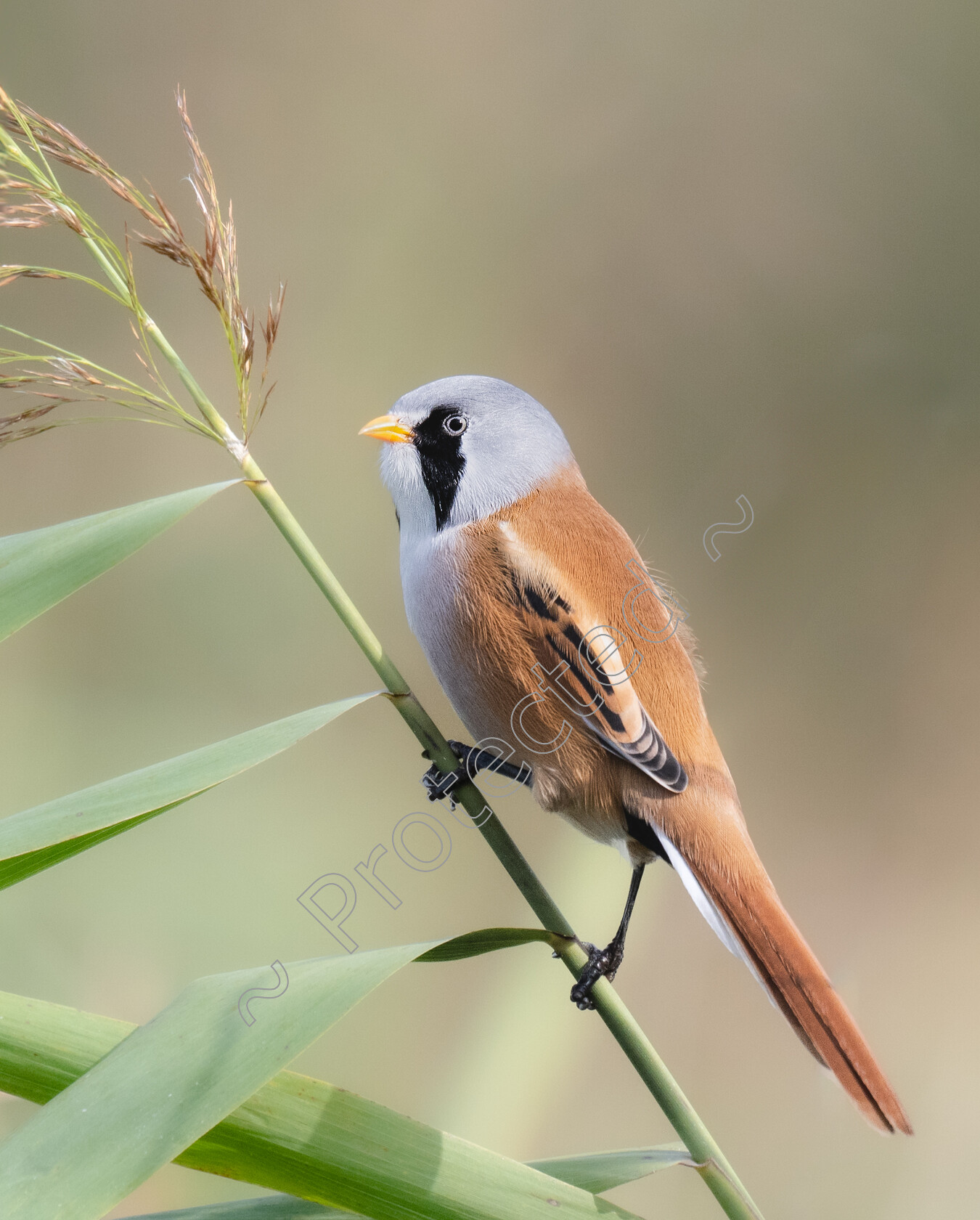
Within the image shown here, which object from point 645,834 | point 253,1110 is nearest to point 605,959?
point 645,834

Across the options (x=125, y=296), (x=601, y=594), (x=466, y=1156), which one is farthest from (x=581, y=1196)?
(x=125, y=296)

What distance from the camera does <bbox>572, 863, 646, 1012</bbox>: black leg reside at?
634 mm

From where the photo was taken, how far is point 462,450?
2.79 feet

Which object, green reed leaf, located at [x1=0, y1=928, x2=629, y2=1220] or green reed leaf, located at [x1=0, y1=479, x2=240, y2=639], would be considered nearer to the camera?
green reed leaf, located at [x1=0, y1=928, x2=629, y2=1220]

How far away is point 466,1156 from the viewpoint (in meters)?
0.53

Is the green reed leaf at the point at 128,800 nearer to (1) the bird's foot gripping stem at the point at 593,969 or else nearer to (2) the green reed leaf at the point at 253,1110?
(2) the green reed leaf at the point at 253,1110

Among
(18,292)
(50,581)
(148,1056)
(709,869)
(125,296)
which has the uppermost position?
(18,292)

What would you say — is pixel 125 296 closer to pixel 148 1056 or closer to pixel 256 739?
pixel 256 739

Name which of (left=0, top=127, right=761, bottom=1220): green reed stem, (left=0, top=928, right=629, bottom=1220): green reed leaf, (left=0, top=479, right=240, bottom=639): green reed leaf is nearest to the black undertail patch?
(left=0, top=127, right=761, bottom=1220): green reed stem

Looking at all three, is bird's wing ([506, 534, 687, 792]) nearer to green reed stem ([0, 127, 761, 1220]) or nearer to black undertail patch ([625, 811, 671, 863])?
black undertail patch ([625, 811, 671, 863])

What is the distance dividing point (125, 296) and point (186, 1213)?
0.57 metres

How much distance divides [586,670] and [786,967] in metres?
0.27

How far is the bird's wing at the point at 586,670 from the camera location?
2.53 feet

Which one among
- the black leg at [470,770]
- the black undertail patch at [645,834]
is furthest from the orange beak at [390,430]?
the black undertail patch at [645,834]
